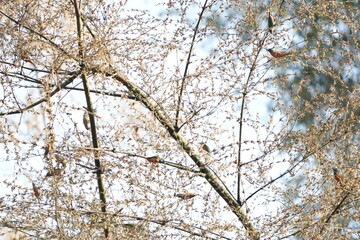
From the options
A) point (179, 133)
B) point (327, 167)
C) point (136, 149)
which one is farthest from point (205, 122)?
point (327, 167)

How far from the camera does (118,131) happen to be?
219 cm

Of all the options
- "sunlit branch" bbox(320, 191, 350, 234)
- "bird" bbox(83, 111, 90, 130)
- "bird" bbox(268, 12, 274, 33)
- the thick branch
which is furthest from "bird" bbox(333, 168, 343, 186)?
"bird" bbox(83, 111, 90, 130)

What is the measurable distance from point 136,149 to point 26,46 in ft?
1.37

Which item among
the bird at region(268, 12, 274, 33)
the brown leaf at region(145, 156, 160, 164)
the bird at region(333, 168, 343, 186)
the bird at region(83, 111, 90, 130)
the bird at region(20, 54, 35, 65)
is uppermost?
the bird at region(20, 54, 35, 65)

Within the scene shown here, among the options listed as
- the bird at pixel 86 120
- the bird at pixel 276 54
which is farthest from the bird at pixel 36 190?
the bird at pixel 276 54

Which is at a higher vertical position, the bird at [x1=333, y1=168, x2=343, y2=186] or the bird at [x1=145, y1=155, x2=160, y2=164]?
the bird at [x1=145, y1=155, x2=160, y2=164]

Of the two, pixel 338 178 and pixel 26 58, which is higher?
pixel 26 58

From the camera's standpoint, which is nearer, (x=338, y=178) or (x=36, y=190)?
(x=36, y=190)

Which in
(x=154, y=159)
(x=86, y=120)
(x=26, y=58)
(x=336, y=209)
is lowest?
(x=336, y=209)

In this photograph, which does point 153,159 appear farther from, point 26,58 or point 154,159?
point 26,58

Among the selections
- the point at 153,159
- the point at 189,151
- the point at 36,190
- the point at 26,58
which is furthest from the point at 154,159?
the point at 26,58

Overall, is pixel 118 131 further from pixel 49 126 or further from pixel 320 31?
pixel 320 31

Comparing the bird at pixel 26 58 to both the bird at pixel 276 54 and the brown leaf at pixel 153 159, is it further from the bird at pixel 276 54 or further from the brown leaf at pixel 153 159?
the bird at pixel 276 54

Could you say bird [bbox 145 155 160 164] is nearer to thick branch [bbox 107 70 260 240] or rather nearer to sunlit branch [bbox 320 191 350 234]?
thick branch [bbox 107 70 260 240]
